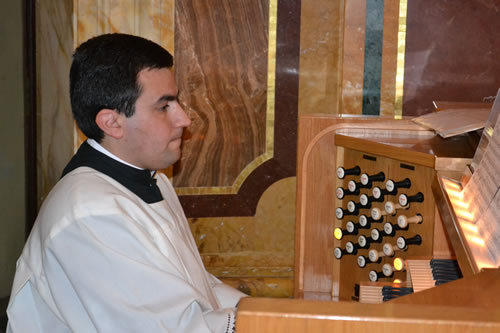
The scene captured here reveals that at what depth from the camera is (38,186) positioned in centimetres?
433

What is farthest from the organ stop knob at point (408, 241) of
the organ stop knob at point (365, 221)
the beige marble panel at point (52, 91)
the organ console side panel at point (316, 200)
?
the beige marble panel at point (52, 91)

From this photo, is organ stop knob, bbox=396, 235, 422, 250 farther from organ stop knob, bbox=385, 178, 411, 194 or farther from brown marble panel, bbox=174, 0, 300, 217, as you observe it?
brown marble panel, bbox=174, 0, 300, 217

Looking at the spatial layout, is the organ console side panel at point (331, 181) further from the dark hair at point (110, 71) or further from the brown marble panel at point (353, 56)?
the brown marble panel at point (353, 56)

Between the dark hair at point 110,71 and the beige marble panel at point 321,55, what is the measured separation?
2.94 m

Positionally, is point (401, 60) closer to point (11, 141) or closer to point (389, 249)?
point (389, 249)

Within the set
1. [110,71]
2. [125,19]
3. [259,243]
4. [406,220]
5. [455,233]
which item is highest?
[125,19]

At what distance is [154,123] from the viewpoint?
2096 mm

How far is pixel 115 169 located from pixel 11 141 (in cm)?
215

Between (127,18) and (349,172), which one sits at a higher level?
(127,18)

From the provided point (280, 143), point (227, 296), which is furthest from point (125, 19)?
point (227, 296)

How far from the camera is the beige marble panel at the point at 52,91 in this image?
430cm

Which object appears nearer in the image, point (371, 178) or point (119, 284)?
point (119, 284)

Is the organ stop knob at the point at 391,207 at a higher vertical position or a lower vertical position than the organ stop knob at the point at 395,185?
lower

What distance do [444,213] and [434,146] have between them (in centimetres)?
86
